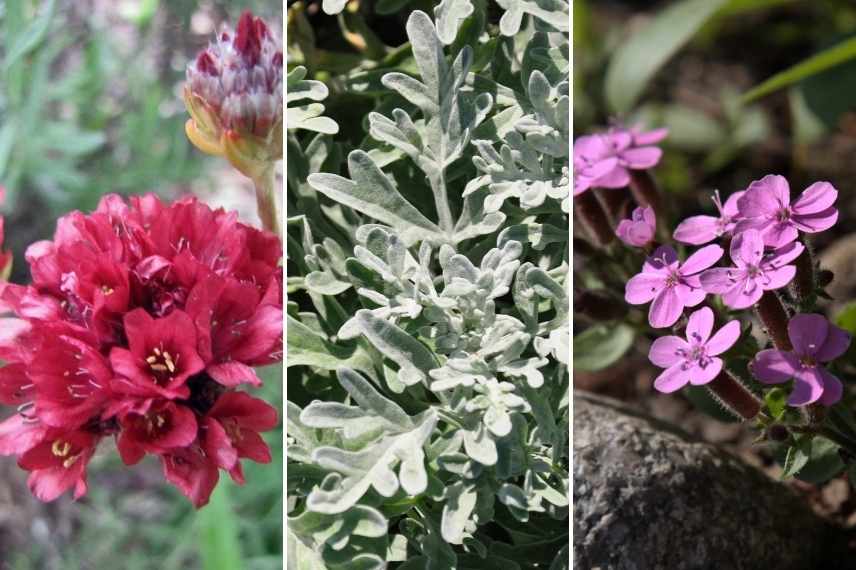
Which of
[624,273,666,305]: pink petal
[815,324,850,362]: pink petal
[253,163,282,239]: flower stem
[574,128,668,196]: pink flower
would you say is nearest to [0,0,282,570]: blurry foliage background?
[253,163,282,239]: flower stem

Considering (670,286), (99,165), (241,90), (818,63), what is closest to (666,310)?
(670,286)

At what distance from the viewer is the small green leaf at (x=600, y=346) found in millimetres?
1043

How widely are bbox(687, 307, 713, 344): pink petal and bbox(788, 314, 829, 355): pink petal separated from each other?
0.05 m

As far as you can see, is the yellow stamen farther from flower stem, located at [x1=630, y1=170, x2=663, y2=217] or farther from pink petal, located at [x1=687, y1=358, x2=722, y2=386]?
flower stem, located at [x1=630, y1=170, x2=663, y2=217]

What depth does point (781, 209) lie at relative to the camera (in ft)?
2.61

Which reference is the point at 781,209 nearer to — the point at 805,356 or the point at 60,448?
the point at 805,356

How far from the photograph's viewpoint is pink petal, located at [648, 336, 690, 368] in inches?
31.2

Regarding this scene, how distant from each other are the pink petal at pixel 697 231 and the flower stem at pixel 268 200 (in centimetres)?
31

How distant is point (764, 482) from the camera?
0.97 metres

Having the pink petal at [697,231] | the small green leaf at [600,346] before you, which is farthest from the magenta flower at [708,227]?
the small green leaf at [600,346]

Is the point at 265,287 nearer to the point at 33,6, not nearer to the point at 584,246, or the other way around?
the point at 584,246

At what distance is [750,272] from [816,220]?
0.06 metres

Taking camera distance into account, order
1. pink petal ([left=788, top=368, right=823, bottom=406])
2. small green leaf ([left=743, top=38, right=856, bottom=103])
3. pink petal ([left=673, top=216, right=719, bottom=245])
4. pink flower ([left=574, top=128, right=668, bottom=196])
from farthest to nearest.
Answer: small green leaf ([left=743, top=38, right=856, bottom=103]) → pink flower ([left=574, top=128, right=668, bottom=196]) → pink petal ([left=673, top=216, right=719, bottom=245]) → pink petal ([left=788, top=368, right=823, bottom=406])

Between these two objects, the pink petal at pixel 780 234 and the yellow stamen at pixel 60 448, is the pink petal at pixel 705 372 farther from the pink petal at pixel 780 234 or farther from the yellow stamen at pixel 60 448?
the yellow stamen at pixel 60 448
